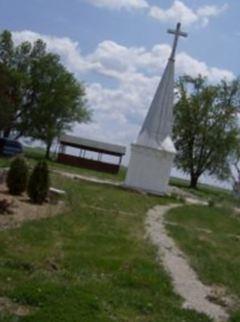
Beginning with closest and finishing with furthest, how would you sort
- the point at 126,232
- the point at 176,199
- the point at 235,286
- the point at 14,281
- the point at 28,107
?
the point at 14,281
the point at 235,286
the point at 126,232
the point at 176,199
the point at 28,107

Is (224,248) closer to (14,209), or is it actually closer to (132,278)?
(14,209)

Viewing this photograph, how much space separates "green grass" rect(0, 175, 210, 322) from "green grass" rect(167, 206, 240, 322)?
1.09 metres

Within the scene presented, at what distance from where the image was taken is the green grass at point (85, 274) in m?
9.69

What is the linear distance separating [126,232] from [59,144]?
168 feet

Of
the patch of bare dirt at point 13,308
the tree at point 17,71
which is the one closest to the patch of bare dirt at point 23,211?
the patch of bare dirt at point 13,308

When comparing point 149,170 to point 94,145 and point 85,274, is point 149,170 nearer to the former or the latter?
point 85,274

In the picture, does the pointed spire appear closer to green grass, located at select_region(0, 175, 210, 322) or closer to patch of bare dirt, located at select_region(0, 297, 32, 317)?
green grass, located at select_region(0, 175, 210, 322)

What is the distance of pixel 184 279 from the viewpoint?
13469mm

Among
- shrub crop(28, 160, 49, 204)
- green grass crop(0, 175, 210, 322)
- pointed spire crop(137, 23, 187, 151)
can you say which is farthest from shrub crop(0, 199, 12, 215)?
pointed spire crop(137, 23, 187, 151)

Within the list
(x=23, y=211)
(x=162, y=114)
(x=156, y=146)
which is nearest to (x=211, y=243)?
(x=23, y=211)

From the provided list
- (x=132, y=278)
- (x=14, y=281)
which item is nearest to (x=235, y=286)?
(x=132, y=278)

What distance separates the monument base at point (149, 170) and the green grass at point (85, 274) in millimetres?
17452

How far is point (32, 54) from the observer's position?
2749 inches

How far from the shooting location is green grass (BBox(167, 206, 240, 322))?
1439 cm
